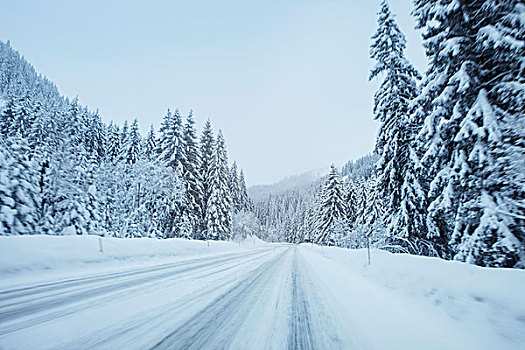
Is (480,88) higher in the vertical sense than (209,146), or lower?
lower

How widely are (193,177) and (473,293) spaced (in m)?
29.0

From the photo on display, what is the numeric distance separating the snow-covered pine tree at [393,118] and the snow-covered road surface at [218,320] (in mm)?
8794

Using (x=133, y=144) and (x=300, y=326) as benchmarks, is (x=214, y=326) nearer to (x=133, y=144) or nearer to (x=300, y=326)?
(x=300, y=326)

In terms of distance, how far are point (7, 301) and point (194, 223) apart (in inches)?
1032

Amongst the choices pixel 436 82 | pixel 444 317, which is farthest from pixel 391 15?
pixel 444 317

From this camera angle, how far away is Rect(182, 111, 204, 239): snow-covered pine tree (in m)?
29.5

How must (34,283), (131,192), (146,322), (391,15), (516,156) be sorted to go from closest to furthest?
1. (146,322)
2. (34,283)
3. (516,156)
4. (391,15)
5. (131,192)

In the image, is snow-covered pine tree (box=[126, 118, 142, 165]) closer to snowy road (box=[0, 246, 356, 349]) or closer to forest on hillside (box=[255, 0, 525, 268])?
snowy road (box=[0, 246, 356, 349])

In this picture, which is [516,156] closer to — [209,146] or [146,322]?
[146,322]

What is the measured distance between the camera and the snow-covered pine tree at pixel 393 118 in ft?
42.4

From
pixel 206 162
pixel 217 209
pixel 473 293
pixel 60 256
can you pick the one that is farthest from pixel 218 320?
pixel 206 162

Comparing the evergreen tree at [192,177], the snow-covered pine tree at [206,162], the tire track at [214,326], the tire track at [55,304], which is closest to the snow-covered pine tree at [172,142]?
the evergreen tree at [192,177]

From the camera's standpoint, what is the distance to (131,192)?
79.3ft

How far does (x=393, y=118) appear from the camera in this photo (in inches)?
535
